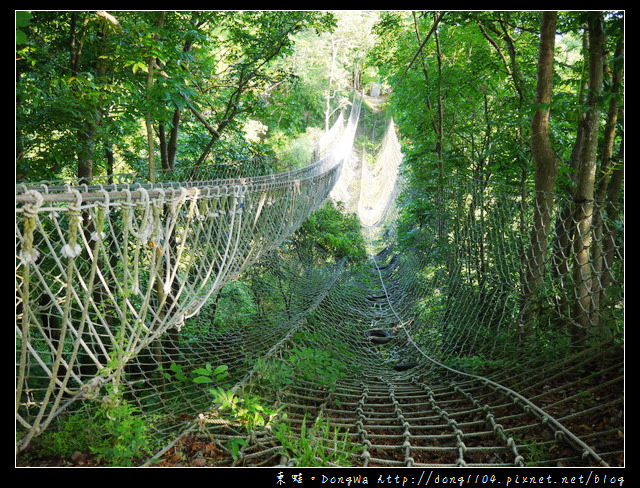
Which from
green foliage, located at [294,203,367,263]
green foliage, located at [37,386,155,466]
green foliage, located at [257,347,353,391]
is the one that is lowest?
green foliage, located at [257,347,353,391]

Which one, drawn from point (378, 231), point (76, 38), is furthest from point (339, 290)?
point (378, 231)

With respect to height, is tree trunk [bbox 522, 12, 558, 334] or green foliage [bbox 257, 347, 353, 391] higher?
tree trunk [bbox 522, 12, 558, 334]

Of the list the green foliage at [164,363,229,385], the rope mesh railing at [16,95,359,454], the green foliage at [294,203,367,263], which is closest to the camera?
the rope mesh railing at [16,95,359,454]

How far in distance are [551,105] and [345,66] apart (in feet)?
42.5

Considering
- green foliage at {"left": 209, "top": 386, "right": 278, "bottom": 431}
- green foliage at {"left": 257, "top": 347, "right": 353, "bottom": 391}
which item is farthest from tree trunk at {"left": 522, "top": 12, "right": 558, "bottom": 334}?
green foliage at {"left": 209, "top": 386, "right": 278, "bottom": 431}

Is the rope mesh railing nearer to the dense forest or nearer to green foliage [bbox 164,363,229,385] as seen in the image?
green foliage [bbox 164,363,229,385]

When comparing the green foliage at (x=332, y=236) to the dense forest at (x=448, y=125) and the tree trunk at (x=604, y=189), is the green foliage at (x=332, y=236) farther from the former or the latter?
the tree trunk at (x=604, y=189)

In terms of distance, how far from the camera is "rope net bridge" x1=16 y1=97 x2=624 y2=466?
1.27 meters

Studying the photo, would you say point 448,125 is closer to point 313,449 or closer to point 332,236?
point 332,236

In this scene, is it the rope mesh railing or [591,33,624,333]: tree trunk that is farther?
[591,33,624,333]: tree trunk

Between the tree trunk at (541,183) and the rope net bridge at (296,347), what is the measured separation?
0.25ft

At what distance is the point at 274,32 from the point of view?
11.0 ft

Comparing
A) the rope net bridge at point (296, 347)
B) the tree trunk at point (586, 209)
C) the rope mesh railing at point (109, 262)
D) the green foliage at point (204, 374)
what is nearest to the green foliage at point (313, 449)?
the rope net bridge at point (296, 347)
